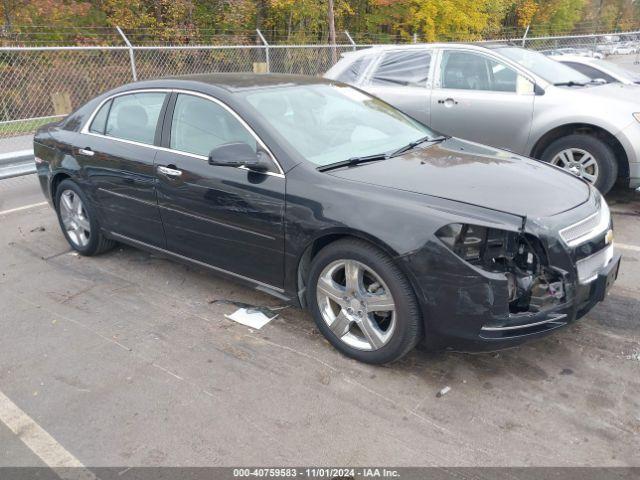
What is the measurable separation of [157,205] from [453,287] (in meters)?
2.36

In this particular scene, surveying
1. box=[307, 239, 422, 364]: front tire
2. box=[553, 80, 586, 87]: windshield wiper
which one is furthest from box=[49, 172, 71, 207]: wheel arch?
box=[553, 80, 586, 87]: windshield wiper

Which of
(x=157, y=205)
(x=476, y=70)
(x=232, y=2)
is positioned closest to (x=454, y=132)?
(x=476, y=70)

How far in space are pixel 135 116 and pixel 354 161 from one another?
201cm

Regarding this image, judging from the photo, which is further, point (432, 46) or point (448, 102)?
point (432, 46)

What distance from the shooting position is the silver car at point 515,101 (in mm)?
5707

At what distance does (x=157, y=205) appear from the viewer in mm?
4094

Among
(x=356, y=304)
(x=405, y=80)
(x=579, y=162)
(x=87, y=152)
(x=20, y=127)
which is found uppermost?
(x=405, y=80)

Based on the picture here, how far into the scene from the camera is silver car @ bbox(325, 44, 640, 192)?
5.71 meters

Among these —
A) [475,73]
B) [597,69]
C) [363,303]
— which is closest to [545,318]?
[363,303]

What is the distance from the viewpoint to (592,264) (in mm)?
3000

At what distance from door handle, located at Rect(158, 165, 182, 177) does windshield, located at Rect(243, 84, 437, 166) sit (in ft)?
2.36

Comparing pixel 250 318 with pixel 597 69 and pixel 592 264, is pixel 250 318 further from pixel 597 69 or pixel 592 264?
pixel 597 69

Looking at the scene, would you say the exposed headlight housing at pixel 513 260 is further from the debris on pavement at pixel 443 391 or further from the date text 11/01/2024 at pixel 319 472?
the date text 11/01/2024 at pixel 319 472

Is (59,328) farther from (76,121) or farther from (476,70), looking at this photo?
(476,70)
